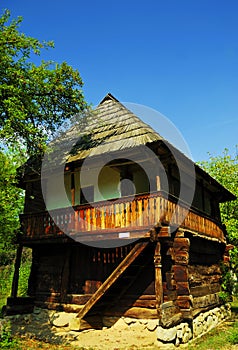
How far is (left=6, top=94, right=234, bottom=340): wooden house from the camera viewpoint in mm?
10664

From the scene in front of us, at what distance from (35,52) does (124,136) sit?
13.1 feet

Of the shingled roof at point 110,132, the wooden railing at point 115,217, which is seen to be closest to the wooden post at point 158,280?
the wooden railing at point 115,217

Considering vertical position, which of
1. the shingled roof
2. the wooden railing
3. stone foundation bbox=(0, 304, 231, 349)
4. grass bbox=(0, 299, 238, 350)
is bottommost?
grass bbox=(0, 299, 238, 350)

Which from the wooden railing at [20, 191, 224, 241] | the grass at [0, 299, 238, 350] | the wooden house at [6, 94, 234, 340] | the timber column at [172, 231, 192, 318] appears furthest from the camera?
the timber column at [172, 231, 192, 318]

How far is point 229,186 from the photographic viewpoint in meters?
22.6

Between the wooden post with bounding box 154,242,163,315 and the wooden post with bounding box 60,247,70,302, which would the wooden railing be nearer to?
the wooden post with bounding box 154,242,163,315

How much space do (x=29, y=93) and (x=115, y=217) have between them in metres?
4.87

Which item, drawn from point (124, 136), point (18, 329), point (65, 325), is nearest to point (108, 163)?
point (124, 136)

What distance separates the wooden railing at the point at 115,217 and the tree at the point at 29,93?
8.64 feet

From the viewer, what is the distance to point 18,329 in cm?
1284

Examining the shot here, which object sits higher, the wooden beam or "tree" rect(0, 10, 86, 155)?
"tree" rect(0, 10, 86, 155)

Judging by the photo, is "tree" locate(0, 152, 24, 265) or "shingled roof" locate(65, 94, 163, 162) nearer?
"tree" locate(0, 152, 24, 265)

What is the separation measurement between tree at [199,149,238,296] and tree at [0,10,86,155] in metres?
12.4

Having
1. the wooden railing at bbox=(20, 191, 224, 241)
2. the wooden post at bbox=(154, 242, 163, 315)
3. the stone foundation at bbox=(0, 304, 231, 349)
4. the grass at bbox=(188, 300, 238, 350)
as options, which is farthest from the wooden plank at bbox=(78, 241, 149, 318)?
the grass at bbox=(188, 300, 238, 350)
